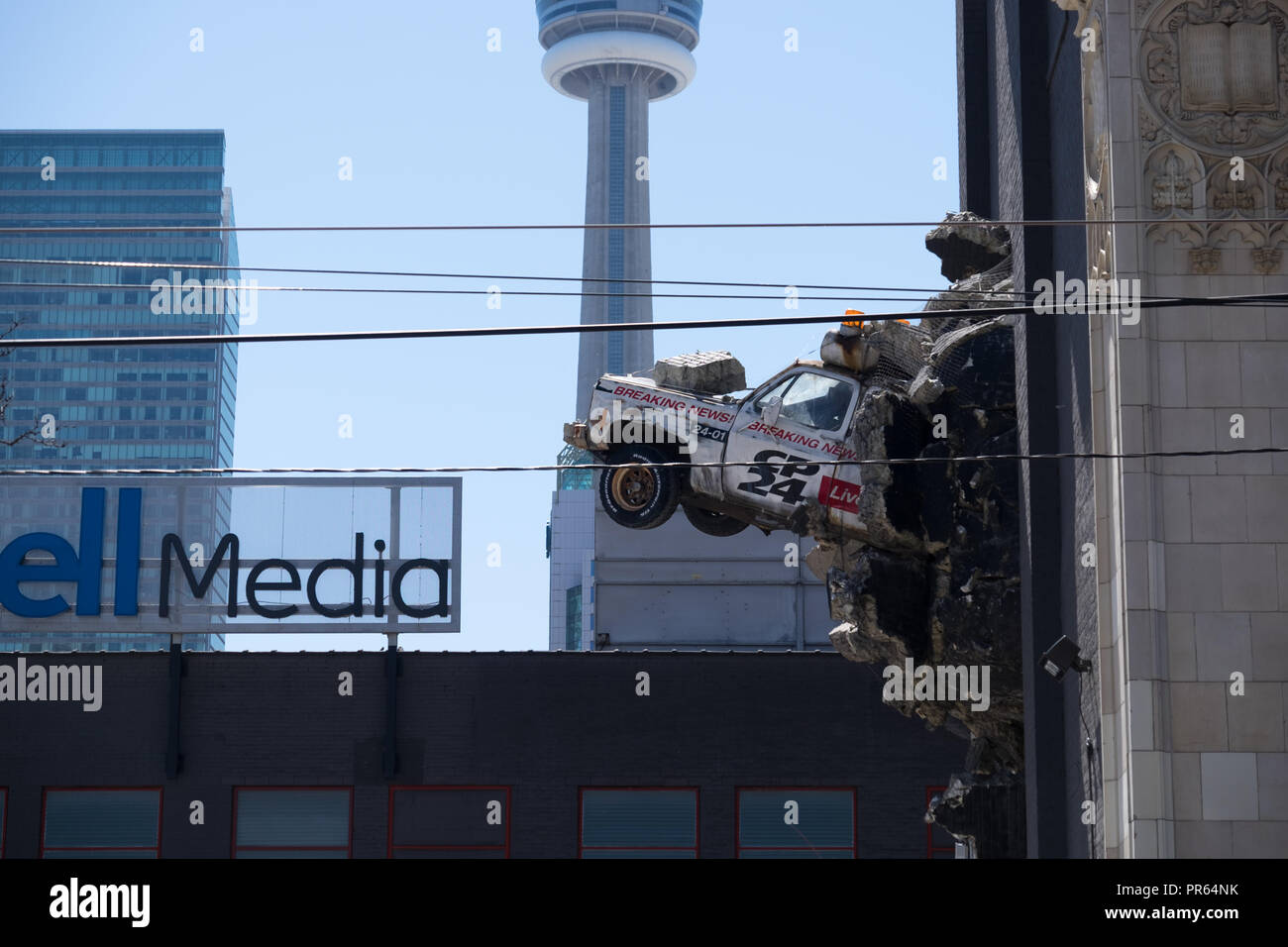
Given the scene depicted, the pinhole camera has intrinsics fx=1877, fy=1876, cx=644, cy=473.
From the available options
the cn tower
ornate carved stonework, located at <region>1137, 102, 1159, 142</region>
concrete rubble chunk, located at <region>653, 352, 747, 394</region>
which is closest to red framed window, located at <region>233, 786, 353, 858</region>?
concrete rubble chunk, located at <region>653, 352, 747, 394</region>

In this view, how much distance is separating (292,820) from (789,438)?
9675 millimetres

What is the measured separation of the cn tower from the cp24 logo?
523 feet

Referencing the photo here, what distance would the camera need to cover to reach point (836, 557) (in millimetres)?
20266

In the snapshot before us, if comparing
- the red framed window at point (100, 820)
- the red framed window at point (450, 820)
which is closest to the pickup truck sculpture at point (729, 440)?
the red framed window at point (450, 820)

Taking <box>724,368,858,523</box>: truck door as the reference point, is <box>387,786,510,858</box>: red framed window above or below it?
below

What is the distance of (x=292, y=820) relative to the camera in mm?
27031

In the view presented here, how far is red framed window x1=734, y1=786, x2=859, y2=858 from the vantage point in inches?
1063

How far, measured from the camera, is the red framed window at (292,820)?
1057 inches

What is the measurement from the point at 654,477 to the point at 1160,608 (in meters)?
12.0
